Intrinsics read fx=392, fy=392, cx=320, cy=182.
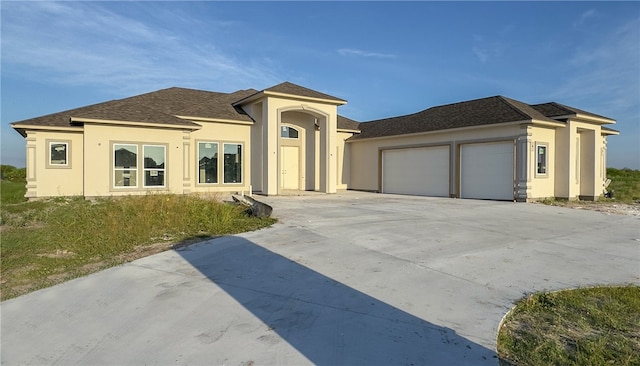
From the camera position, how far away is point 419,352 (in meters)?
3.62

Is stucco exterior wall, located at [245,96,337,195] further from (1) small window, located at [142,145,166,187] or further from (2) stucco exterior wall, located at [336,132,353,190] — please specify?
(1) small window, located at [142,145,166,187]

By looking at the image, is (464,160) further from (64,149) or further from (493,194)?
(64,149)

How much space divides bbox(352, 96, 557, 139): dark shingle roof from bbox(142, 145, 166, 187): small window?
1235 centimetres

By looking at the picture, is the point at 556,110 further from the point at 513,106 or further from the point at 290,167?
the point at 290,167

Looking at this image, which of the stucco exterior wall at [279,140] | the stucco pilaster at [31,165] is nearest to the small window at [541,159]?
the stucco exterior wall at [279,140]

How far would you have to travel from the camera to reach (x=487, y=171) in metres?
18.7

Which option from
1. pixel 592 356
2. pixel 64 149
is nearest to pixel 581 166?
pixel 592 356

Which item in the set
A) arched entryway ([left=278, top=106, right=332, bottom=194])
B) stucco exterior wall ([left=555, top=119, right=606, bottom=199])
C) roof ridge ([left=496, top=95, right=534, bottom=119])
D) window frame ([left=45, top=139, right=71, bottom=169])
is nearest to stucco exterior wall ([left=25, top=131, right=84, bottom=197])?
window frame ([left=45, top=139, right=71, bottom=169])

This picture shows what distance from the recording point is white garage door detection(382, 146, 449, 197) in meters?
20.7

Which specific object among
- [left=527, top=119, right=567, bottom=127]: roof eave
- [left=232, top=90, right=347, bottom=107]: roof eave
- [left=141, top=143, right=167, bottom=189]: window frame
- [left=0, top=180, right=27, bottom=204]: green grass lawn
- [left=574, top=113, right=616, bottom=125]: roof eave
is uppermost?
[left=232, top=90, right=347, bottom=107]: roof eave

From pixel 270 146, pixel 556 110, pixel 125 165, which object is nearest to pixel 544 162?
pixel 556 110

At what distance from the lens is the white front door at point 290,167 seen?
75.0 ft

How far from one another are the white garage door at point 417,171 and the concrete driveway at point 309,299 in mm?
11931

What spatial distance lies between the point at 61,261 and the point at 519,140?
17.3 meters
